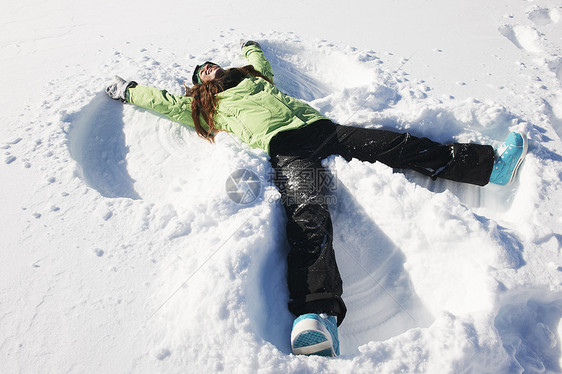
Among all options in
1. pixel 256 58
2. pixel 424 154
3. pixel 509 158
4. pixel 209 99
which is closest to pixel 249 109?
pixel 209 99

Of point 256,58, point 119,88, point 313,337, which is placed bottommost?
point 313,337

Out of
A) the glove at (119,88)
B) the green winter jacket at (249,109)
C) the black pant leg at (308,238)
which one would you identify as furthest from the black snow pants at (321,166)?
the glove at (119,88)

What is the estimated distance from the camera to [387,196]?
2.26 metres

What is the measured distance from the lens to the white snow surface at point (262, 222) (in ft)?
5.32

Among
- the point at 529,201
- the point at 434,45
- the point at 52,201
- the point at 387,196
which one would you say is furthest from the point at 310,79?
the point at 52,201

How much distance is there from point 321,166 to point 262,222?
0.67 meters

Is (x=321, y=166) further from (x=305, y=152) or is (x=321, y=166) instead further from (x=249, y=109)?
(x=249, y=109)

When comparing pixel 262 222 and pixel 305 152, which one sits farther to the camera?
pixel 305 152

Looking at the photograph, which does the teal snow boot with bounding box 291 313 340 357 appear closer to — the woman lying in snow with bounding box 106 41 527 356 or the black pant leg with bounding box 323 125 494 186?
the woman lying in snow with bounding box 106 41 527 356

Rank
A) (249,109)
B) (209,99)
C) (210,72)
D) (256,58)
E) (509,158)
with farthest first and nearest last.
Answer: (256,58) → (210,72) → (209,99) → (249,109) → (509,158)

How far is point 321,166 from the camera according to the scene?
2479 mm

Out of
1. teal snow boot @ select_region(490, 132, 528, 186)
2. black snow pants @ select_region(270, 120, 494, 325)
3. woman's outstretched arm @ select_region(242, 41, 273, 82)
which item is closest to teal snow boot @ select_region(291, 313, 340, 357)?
black snow pants @ select_region(270, 120, 494, 325)

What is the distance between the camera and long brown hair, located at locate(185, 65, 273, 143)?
9.35 ft

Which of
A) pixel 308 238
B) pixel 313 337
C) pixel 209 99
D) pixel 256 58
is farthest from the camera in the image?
pixel 256 58
